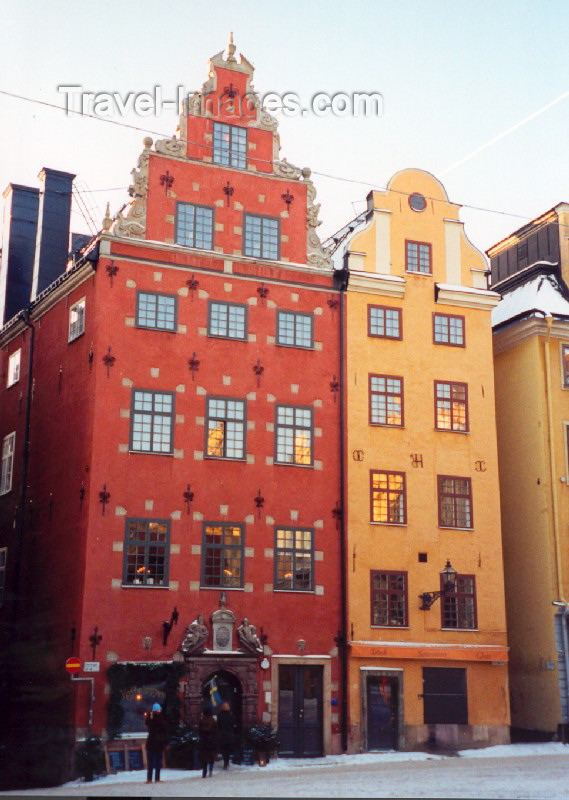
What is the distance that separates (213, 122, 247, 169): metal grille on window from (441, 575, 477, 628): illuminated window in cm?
1465

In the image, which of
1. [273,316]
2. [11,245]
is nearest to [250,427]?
[273,316]

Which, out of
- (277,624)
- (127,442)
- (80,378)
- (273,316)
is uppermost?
(273,316)

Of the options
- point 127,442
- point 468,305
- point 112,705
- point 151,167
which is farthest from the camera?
point 468,305

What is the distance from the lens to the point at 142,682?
28562 mm

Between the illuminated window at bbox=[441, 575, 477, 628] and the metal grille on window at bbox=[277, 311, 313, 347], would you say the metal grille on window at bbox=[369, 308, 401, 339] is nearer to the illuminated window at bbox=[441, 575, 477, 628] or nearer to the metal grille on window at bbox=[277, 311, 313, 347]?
the metal grille on window at bbox=[277, 311, 313, 347]

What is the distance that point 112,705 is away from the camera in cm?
2802

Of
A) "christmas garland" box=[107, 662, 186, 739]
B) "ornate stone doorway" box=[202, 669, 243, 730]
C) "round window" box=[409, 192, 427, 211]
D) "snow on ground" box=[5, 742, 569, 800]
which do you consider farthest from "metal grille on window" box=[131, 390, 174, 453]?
"round window" box=[409, 192, 427, 211]

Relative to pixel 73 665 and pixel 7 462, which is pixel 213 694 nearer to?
pixel 73 665

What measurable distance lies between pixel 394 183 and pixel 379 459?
9.39 metres

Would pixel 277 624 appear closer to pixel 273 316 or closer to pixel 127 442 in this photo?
pixel 127 442

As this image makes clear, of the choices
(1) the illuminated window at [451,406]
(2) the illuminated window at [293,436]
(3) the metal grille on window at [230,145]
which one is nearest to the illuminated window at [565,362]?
(1) the illuminated window at [451,406]

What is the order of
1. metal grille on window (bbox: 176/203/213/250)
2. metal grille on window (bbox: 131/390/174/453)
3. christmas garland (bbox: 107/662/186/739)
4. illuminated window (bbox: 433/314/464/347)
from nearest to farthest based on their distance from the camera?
christmas garland (bbox: 107/662/186/739) < metal grille on window (bbox: 131/390/174/453) < metal grille on window (bbox: 176/203/213/250) < illuminated window (bbox: 433/314/464/347)

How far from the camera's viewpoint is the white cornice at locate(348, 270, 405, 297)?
34.1 metres

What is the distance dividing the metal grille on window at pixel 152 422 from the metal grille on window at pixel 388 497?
21.8ft
